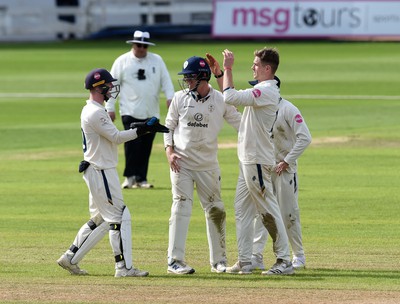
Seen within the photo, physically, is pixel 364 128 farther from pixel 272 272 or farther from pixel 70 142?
pixel 272 272

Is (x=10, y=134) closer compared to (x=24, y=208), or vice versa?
(x=24, y=208)

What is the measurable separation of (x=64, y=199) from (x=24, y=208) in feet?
3.22

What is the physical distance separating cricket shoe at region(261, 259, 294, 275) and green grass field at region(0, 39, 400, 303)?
159mm

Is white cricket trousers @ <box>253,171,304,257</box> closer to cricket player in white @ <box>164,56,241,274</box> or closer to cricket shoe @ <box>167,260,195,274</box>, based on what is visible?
cricket player in white @ <box>164,56,241,274</box>

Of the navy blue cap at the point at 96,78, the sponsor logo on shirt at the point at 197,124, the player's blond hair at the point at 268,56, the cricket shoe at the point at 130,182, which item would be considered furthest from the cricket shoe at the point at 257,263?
the cricket shoe at the point at 130,182

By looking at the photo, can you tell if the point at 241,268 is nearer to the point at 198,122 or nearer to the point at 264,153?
the point at 264,153

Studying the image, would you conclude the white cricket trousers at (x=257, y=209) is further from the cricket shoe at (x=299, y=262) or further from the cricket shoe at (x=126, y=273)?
the cricket shoe at (x=126, y=273)

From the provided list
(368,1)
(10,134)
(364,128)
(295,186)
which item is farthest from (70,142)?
(368,1)

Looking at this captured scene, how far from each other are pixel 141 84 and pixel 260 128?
7204 millimetres

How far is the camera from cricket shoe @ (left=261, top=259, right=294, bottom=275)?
1141 cm

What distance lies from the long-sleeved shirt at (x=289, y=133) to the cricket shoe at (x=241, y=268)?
3.67 ft

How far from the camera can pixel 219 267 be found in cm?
1170

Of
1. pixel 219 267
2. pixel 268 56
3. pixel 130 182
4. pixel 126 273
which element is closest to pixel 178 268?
pixel 219 267

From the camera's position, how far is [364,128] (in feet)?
78.9
